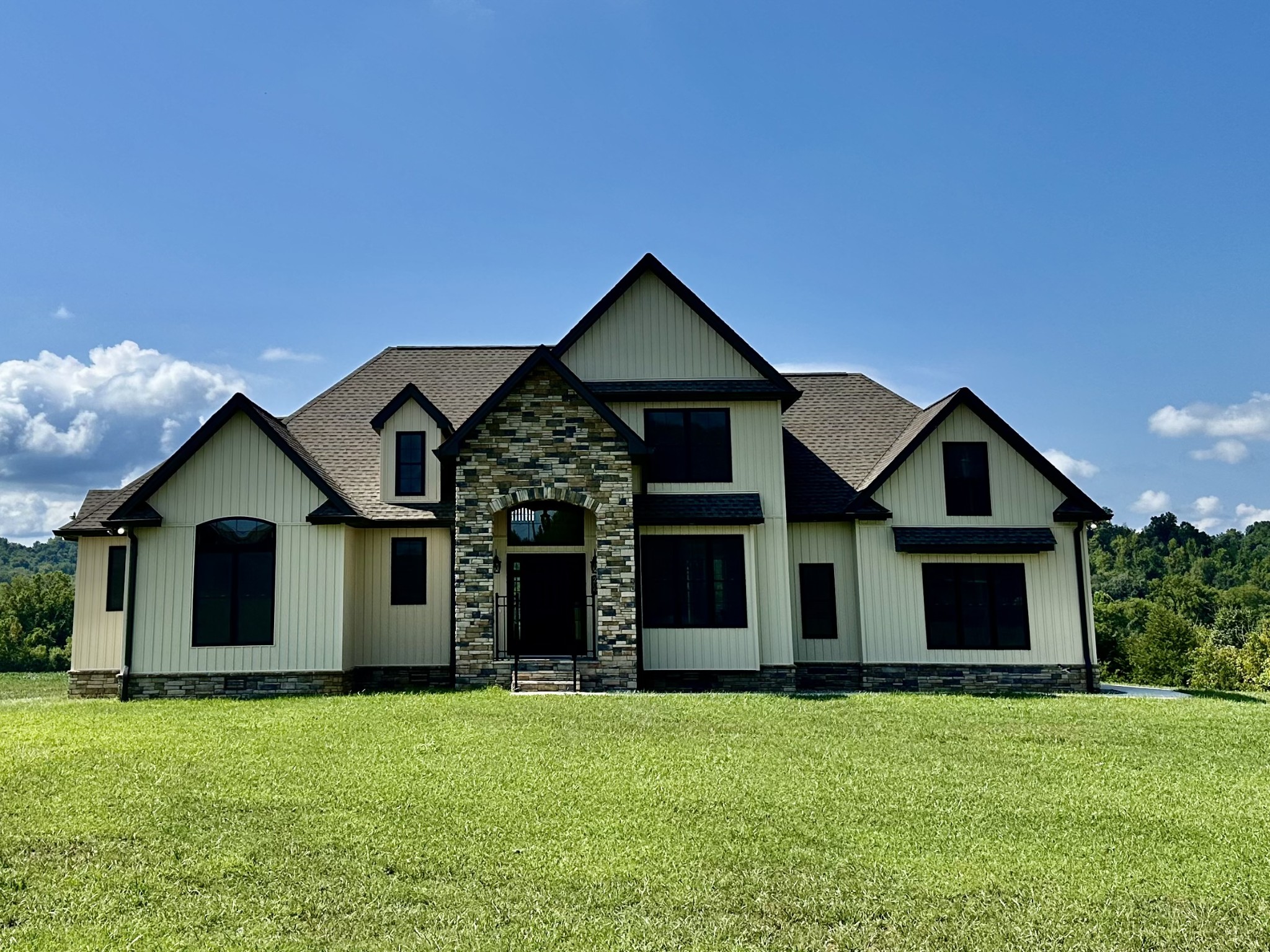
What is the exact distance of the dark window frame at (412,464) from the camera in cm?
1958

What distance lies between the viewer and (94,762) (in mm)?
10406

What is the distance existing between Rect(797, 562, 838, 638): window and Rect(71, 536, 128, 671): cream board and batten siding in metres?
13.6

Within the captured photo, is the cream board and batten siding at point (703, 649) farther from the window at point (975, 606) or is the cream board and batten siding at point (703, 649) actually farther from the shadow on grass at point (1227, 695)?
the shadow on grass at point (1227, 695)

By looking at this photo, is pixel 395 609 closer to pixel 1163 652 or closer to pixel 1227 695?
pixel 1227 695

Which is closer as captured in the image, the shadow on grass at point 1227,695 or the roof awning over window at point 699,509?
the shadow on grass at point 1227,695

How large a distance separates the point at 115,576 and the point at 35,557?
129529 mm

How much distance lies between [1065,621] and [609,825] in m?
14.4

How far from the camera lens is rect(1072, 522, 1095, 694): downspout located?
1900 centimetres

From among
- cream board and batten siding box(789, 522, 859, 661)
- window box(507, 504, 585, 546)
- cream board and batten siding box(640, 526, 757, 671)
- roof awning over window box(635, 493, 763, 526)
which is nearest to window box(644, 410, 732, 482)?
roof awning over window box(635, 493, 763, 526)

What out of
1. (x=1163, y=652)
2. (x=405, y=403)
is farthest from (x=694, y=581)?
(x=1163, y=652)

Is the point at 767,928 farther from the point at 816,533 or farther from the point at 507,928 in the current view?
the point at 816,533

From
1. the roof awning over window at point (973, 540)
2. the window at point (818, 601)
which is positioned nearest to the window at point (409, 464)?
the window at point (818, 601)

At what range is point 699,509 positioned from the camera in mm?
18531

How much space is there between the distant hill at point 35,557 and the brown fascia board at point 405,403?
11041cm
